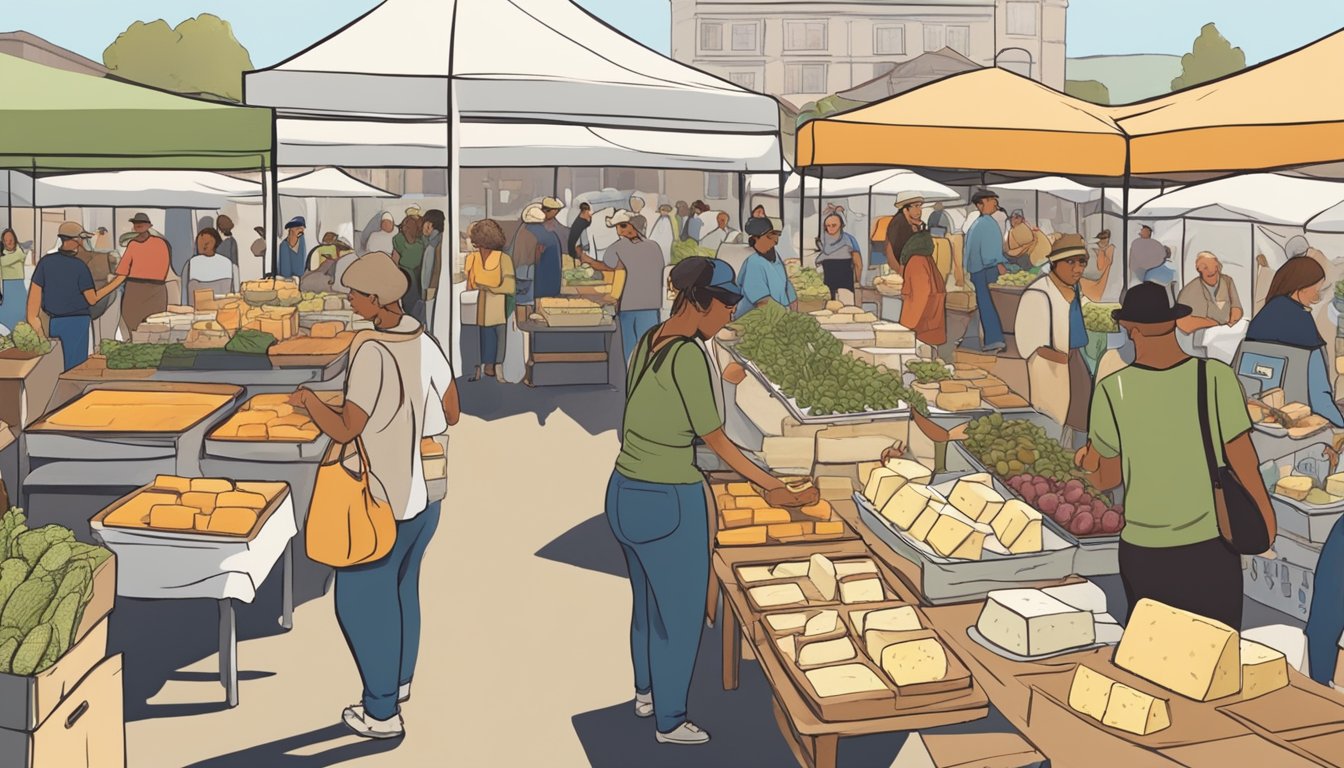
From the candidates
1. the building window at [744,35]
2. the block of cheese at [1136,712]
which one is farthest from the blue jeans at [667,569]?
the building window at [744,35]

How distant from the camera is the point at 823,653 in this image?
12.8 ft

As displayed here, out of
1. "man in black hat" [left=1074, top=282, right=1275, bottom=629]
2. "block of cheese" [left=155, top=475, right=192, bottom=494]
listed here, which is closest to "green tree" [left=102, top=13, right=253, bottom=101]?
"block of cheese" [left=155, top=475, right=192, bottom=494]

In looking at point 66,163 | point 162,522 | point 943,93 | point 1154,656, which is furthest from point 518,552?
point 66,163

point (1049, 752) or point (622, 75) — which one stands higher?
point (622, 75)

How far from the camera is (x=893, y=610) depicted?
4070 millimetres

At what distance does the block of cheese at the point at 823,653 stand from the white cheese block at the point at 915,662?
0.16m

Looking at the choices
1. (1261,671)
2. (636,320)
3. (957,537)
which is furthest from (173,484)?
(636,320)

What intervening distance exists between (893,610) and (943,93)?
4.42 metres

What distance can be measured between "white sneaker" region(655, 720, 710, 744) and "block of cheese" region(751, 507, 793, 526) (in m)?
1.02

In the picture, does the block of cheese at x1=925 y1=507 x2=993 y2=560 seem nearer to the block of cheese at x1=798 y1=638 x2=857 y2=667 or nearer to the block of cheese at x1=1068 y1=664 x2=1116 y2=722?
the block of cheese at x1=798 y1=638 x2=857 y2=667

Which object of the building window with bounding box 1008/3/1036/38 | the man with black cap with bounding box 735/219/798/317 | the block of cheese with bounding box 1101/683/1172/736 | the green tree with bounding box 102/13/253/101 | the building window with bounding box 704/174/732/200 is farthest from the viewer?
the building window with bounding box 1008/3/1036/38

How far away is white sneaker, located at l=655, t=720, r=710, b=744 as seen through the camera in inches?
179

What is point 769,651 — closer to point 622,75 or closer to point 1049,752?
point 1049,752

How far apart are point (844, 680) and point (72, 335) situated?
8680 mm
